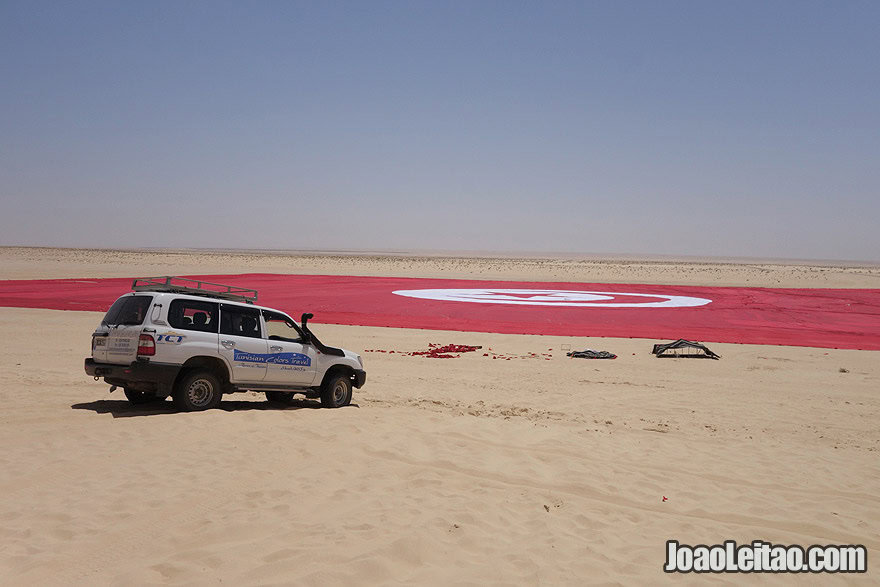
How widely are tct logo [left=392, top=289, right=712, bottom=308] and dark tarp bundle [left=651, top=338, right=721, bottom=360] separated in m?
15.6

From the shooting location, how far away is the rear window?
11.4 m

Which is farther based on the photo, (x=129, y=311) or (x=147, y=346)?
(x=129, y=311)

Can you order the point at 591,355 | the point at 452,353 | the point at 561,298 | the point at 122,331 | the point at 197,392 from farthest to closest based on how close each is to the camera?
the point at 561,298, the point at 452,353, the point at 591,355, the point at 197,392, the point at 122,331

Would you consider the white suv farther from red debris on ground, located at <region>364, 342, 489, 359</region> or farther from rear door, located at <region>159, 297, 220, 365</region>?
red debris on ground, located at <region>364, 342, 489, 359</region>

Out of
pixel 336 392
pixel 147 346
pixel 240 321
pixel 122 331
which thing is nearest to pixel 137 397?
pixel 122 331

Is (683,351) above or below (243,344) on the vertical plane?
below

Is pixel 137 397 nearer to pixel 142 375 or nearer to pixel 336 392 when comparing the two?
pixel 142 375

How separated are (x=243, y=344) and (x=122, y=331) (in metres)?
2.01

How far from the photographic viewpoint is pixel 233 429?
10430mm

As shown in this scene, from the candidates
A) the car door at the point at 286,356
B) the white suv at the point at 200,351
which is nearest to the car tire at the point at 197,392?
the white suv at the point at 200,351

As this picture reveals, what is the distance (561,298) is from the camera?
140 feet

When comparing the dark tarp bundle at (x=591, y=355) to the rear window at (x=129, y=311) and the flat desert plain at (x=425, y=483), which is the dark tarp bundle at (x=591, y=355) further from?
the rear window at (x=129, y=311)

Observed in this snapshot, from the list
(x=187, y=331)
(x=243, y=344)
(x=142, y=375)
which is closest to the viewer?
(x=142, y=375)

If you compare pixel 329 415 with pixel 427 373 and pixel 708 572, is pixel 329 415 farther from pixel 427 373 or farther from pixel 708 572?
pixel 708 572
